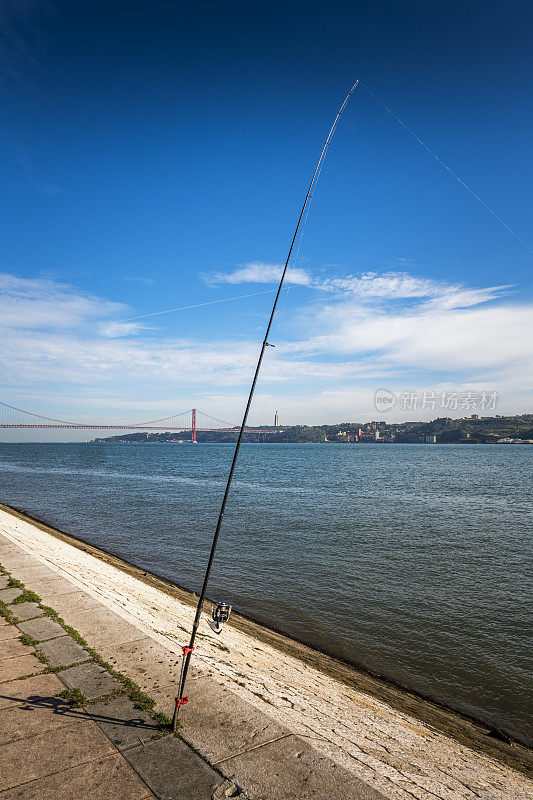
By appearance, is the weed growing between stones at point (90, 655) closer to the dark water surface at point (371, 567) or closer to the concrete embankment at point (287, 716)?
the concrete embankment at point (287, 716)

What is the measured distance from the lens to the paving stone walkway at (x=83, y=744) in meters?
3.56

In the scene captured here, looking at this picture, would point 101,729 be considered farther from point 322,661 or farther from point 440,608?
point 440,608

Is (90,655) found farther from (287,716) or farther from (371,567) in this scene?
(371,567)

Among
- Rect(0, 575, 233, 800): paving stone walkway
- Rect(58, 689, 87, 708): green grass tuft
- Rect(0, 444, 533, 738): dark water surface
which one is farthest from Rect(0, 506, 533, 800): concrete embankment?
Rect(0, 444, 533, 738): dark water surface

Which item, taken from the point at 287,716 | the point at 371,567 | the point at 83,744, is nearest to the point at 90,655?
the point at 83,744

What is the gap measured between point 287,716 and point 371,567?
40.2 feet

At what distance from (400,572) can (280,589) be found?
4935 mm

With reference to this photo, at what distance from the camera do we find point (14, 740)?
407cm

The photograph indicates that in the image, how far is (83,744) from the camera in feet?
13.2

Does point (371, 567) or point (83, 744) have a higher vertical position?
point (83, 744)

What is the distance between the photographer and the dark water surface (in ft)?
31.8

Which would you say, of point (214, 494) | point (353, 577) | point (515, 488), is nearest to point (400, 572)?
point (353, 577)

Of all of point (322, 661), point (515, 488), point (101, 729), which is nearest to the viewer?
point (101, 729)

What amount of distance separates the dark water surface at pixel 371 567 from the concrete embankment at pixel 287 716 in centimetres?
146
